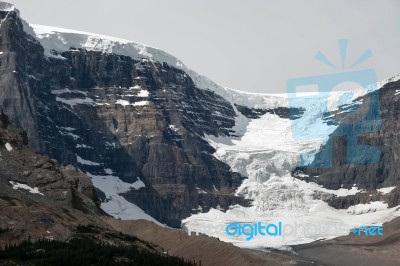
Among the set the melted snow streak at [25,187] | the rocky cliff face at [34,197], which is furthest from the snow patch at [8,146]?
the melted snow streak at [25,187]

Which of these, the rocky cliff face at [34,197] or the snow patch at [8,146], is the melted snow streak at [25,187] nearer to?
the rocky cliff face at [34,197]

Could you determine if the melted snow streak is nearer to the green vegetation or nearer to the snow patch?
the snow patch

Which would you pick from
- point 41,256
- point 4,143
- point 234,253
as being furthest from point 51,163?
point 41,256

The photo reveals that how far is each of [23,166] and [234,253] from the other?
→ 46369mm

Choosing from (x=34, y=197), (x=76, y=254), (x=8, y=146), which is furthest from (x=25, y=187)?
(x=76, y=254)

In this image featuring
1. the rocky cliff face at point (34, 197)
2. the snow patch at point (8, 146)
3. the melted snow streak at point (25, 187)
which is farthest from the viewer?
the snow patch at point (8, 146)

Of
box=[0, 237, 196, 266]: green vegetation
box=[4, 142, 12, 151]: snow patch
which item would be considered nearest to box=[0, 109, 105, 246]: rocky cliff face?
box=[4, 142, 12, 151]: snow patch

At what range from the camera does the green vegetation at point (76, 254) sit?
7762cm

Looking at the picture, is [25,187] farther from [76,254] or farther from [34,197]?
[76,254]

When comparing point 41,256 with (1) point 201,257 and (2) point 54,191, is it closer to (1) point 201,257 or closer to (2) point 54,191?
(2) point 54,191

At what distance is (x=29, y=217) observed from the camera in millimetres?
99000

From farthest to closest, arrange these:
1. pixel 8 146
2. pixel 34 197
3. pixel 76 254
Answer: pixel 8 146, pixel 34 197, pixel 76 254

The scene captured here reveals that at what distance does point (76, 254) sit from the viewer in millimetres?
81812

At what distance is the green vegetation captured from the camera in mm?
A: 77625
